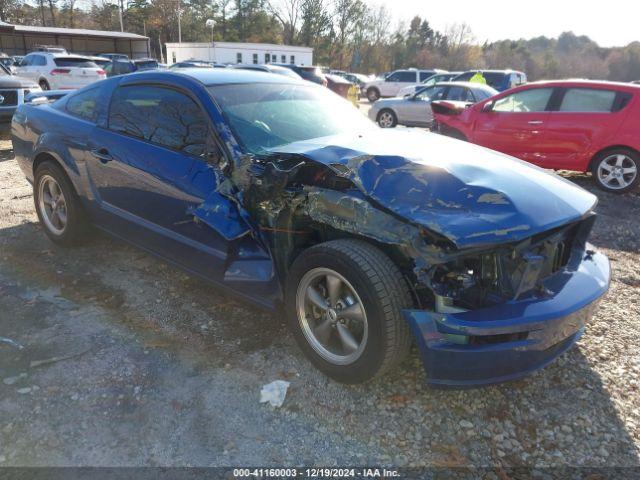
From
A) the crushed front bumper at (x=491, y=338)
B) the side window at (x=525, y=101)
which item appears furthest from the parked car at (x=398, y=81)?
the crushed front bumper at (x=491, y=338)

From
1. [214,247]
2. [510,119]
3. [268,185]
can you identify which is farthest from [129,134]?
[510,119]

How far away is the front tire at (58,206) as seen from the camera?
4098mm

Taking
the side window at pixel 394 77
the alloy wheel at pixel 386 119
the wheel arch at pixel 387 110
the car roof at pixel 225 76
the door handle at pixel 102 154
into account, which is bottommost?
the alloy wheel at pixel 386 119

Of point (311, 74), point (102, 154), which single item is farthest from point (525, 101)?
point (311, 74)

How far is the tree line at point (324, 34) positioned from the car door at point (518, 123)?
183 ft

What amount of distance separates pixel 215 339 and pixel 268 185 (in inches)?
42.7

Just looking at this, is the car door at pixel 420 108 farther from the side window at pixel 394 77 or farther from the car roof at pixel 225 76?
the side window at pixel 394 77

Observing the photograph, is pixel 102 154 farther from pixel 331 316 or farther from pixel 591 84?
pixel 591 84

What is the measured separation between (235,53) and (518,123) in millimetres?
41975

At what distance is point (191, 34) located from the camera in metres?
Answer: 64.3

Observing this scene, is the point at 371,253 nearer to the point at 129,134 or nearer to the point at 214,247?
the point at 214,247

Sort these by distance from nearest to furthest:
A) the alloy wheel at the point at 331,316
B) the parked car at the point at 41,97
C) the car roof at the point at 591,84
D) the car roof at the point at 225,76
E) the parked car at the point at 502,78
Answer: the alloy wheel at the point at 331,316, the car roof at the point at 225,76, the parked car at the point at 41,97, the car roof at the point at 591,84, the parked car at the point at 502,78

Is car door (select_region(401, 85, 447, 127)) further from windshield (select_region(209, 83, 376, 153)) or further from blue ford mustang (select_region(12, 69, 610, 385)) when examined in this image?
blue ford mustang (select_region(12, 69, 610, 385))

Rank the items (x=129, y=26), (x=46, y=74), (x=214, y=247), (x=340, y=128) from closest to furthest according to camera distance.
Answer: (x=214, y=247) → (x=340, y=128) → (x=46, y=74) → (x=129, y=26)
